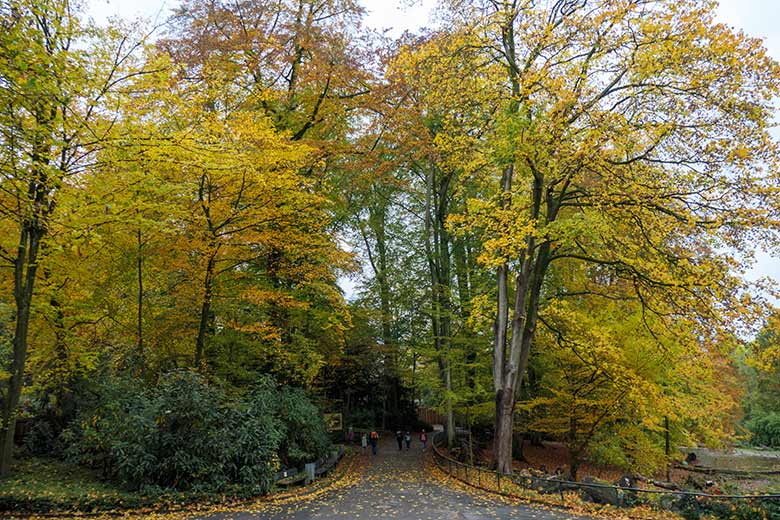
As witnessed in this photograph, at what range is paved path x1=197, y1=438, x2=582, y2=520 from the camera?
9.58m

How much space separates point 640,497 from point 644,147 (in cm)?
846

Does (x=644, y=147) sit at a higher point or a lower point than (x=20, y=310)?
higher

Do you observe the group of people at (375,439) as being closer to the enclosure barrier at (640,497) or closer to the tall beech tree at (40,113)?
the enclosure barrier at (640,497)

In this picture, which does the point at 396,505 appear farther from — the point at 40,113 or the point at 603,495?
the point at 40,113

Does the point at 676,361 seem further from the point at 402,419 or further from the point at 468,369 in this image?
the point at 402,419

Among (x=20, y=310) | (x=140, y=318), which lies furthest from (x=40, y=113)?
(x=140, y=318)

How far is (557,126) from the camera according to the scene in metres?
11.4

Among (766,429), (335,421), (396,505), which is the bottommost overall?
(766,429)

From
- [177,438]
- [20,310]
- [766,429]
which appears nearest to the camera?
[20,310]

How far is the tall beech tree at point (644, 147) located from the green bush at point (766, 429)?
33983 mm

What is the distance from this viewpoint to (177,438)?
1105 cm

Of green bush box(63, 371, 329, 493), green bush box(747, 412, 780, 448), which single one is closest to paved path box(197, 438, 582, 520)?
green bush box(63, 371, 329, 493)

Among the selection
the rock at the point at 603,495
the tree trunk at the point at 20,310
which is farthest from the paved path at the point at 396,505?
→ the tree trunk at the point at 20,310

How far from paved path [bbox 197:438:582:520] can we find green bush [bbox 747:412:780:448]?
3519 centimetres
